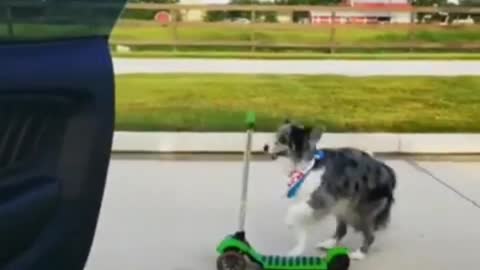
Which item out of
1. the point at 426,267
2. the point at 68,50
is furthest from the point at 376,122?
the point at 68,50

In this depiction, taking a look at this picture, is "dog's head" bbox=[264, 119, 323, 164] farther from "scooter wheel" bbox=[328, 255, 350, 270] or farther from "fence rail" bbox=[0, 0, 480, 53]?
"fence rail" bbox=[0, 0, 480, 53]

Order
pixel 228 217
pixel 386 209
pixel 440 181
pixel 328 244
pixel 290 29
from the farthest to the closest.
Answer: pixel 290 29
pixel 440 181
pixel 228 217
pixel 328 244
pixel 386 209

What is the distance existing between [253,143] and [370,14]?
4514 millimetres

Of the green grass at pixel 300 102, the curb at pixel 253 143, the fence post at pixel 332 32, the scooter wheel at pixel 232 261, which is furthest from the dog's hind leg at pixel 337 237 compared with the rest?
the fence post at pixel 332 32

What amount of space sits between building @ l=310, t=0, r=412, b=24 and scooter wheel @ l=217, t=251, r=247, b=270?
7256 mm

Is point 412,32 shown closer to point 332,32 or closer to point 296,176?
point 332,32


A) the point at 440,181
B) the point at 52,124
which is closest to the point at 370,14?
the point at 440,181

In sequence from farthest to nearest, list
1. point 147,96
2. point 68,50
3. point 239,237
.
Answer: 1. point 147,96
2. point 239,237
3. point 68,50

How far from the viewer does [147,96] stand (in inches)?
395

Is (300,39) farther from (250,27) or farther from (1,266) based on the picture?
(1,266)

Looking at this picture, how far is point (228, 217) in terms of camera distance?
19.3ft

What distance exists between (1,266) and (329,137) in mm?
6484

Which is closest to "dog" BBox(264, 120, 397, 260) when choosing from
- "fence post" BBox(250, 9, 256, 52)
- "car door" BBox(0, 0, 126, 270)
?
"car door" BBox(0, 0, 126, 270)

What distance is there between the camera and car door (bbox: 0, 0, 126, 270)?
2.04 metres
